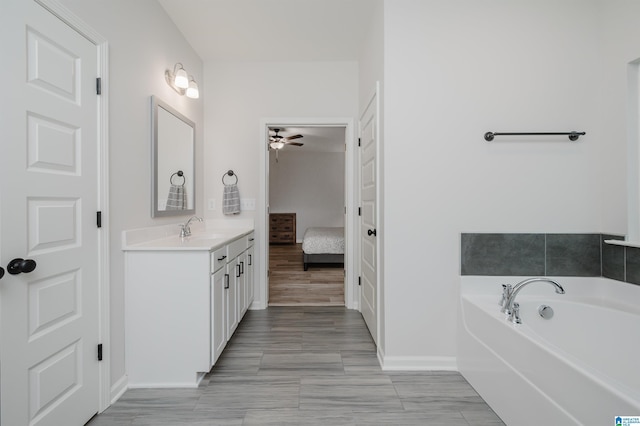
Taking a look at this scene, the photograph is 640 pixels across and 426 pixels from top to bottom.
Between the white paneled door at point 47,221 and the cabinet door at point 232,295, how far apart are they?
823 millimetres

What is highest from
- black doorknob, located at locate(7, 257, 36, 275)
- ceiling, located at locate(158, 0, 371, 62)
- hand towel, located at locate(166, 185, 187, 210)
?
ceiling, located at locate(158, 0, 371, 62)

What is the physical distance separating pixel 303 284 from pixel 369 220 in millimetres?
1889

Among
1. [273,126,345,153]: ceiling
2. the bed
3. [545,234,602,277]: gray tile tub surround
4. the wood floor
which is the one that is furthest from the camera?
[273,126,345,153]: ceiling

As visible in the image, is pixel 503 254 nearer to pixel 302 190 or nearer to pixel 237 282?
pixel 237 282

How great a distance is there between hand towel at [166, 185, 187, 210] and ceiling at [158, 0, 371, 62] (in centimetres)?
144

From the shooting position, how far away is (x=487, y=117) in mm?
2076

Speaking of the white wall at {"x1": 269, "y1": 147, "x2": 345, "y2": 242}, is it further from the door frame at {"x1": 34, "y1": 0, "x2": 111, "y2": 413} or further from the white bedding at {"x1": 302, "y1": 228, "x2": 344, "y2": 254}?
the door frame at {"x1": 34, "y1": 0, "x2": 111, "y2": 413}

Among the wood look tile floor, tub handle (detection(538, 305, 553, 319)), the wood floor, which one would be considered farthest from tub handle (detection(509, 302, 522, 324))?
the wood floor

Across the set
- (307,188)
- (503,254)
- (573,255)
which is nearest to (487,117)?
(503,254)

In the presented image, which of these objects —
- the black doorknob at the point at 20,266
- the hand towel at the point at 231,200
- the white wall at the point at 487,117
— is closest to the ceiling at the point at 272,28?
the white wall at the point at 487,117

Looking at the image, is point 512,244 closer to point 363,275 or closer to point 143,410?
point 363,275

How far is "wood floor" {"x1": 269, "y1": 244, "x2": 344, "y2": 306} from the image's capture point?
3.54 metres

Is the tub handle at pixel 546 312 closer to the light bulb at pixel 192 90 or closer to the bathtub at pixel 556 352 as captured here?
the bathtub at pixel 556 352

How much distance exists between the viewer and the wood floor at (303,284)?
11.6ft
